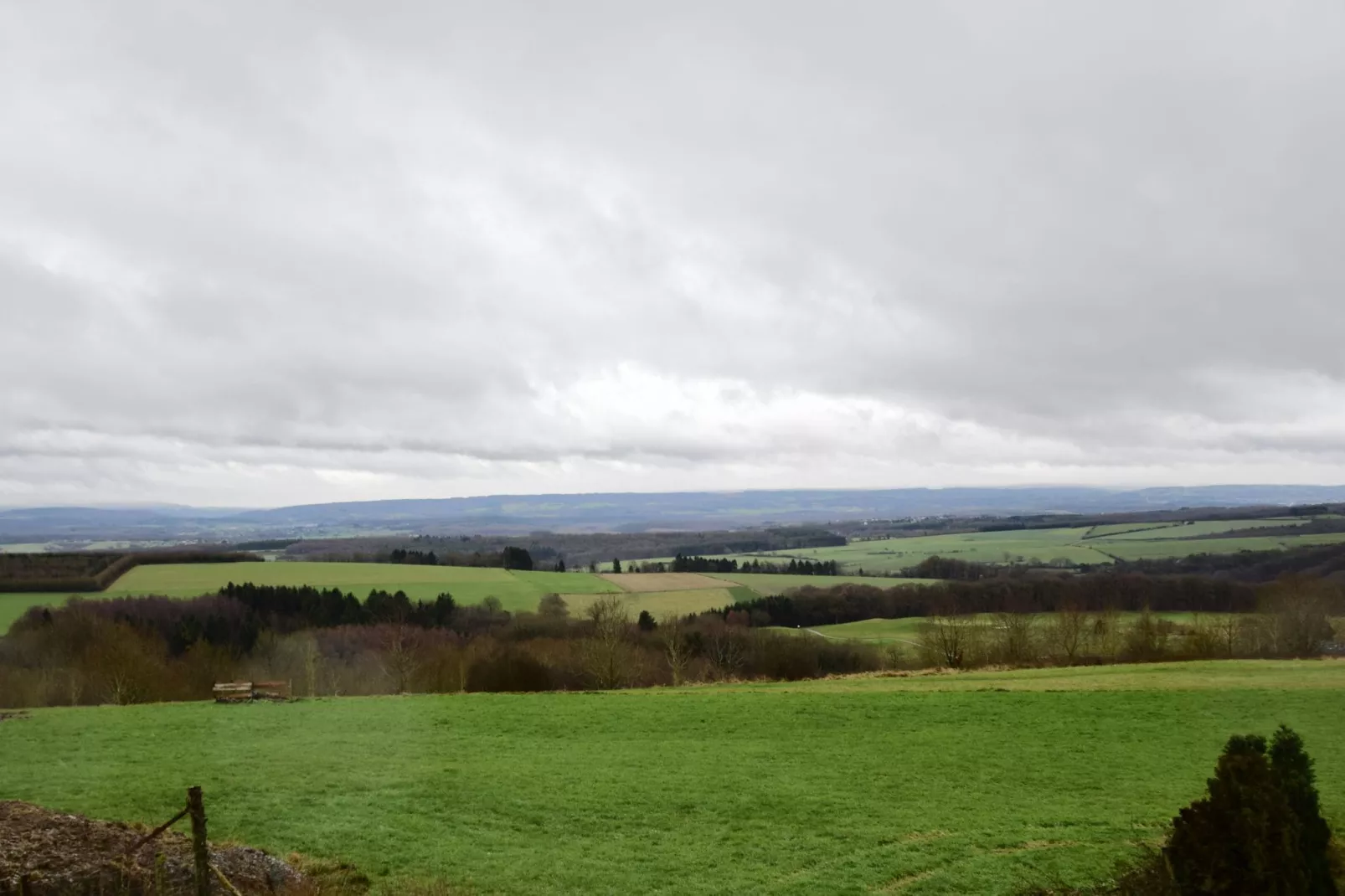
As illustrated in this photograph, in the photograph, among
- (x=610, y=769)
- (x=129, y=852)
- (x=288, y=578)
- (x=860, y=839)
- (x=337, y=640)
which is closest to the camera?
(x=129, y=852)

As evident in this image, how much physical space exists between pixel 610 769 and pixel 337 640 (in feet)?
144

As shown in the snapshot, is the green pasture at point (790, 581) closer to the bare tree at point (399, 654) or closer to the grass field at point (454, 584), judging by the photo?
the grass field at point (454, 584)

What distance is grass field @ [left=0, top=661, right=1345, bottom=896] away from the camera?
12.4 metres

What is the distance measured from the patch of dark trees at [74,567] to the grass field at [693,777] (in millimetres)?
52678

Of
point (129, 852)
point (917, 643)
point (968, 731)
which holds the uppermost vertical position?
point (129, 852)

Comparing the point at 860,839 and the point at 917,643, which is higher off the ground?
the point at 860,839

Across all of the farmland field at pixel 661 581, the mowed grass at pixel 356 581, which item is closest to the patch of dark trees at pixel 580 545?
the mowed grass at pixel 356 581

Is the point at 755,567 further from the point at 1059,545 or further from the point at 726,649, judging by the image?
the point at 726,649

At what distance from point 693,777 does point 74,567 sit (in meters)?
79.1

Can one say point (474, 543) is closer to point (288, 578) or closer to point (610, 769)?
point (288, 578)

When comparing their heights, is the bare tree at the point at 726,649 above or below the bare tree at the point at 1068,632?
below

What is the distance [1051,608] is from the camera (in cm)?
6706

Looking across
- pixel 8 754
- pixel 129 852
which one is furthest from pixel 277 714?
pixel 129 852

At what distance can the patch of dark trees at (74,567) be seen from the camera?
68.4m
